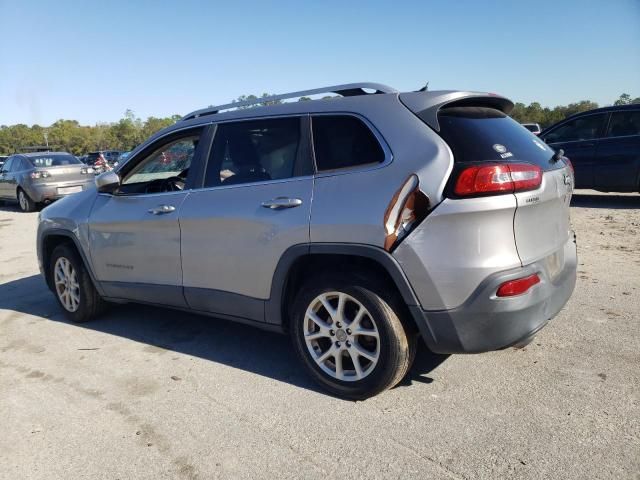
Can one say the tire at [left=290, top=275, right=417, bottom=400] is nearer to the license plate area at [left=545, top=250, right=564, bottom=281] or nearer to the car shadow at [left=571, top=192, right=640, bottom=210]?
the license plate area at [left=545, top=250, right=564, bottom=281]

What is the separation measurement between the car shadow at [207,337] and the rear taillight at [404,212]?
1087mm

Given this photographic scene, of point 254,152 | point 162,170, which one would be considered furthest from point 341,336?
point 162,170

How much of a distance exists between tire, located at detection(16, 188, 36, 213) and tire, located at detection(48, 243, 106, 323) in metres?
10.5

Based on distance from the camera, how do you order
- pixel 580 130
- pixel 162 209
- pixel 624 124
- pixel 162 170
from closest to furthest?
1. pixel 162 209
2. pixel 162 170
3. pixel 624 124
4. pixel 580 130

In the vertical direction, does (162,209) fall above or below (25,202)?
above

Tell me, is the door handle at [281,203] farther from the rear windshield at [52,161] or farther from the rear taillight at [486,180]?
the rear windshield at [52,161]

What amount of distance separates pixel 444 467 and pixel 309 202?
1626 mm

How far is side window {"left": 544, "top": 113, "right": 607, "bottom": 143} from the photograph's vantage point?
9703 millimetres

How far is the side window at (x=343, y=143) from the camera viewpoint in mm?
3027

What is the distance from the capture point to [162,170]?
15.0 feet

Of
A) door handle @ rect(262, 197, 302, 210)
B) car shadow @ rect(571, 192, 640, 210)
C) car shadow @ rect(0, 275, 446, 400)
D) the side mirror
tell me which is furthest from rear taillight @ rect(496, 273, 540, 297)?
car shadow @ rect(571, 192, 640, 210)

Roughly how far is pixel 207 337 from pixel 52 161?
12.3 meters

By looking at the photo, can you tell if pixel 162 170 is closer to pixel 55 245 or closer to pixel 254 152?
pixel 254 152

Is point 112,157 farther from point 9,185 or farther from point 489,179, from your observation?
point 489,179
